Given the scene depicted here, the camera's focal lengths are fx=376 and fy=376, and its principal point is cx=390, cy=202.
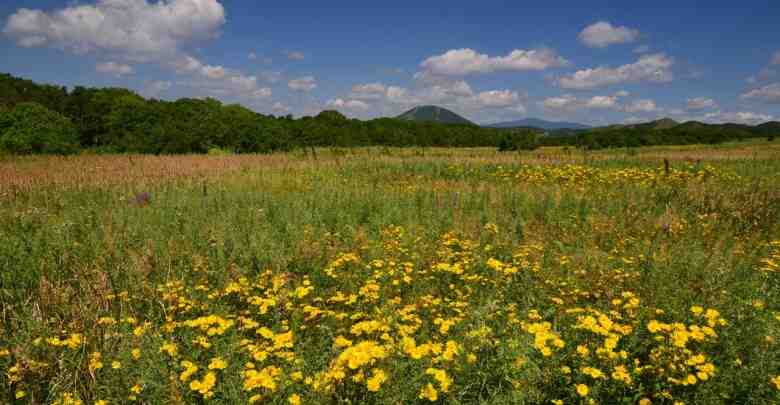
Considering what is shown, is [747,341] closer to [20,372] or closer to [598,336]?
[598,336]

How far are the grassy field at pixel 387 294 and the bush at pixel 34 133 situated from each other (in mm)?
10174

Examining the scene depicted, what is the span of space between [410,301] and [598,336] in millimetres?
1780

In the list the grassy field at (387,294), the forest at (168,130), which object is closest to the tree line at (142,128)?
the forest at (168,130)

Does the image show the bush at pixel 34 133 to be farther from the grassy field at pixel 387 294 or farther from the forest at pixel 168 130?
the grassy field at pixel 387 294

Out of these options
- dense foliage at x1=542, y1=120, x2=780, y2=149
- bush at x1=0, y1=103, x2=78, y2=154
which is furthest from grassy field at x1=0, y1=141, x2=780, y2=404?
dense foliage at x1=542, y1=120, x2=780, y2=149

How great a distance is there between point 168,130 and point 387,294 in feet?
67.6

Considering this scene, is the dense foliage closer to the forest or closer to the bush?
the forest

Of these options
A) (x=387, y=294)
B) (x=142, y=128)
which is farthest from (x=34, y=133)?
(x=387, y=294)

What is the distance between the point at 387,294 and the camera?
4238mm

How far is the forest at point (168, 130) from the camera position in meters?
18.7

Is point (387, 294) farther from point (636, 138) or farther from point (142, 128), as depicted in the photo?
point (636, 138)

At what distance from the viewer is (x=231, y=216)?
670 centimetres

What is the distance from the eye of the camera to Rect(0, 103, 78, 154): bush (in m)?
17.8

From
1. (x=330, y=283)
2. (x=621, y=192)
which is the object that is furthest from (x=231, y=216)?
(x=621, y=192)
